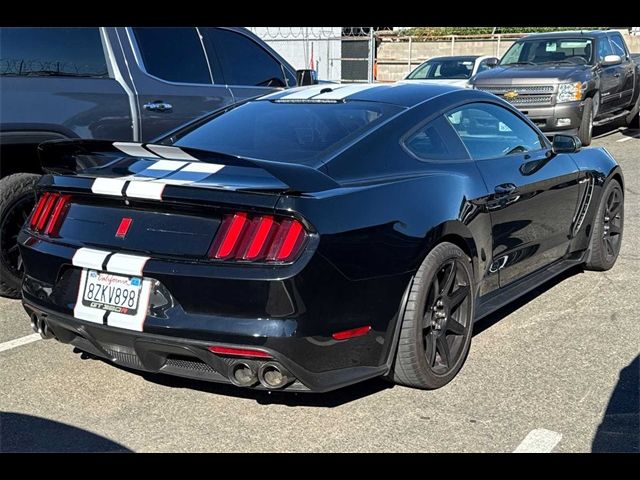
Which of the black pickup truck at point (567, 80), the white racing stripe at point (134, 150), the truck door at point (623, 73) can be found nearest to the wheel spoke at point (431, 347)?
the white racing stripe at point (134, 150)

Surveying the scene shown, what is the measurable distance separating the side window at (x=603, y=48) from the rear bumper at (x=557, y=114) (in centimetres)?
143

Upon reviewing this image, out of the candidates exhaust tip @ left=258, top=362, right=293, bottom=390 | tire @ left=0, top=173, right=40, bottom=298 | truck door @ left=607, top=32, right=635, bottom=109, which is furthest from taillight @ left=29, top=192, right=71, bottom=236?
truck door @ left=607, top=32, right=635, bottom=109

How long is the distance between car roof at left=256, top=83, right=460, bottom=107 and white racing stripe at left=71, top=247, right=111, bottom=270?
62.3 inches

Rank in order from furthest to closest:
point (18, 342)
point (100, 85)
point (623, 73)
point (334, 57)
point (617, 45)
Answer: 1. point (334, 57)
2. point (617, 45)
3. point (623, 73)
4. point (100, 85)
5. point (18, 342)

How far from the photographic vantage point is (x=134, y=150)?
3.61 m

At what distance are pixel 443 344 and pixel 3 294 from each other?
3029 mm

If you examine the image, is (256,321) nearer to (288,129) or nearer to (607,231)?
(288,129)

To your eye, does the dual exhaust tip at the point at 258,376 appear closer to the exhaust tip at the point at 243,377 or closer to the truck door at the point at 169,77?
the exhaust tip at the point at 243,377

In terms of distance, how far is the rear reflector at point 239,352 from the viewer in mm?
3084

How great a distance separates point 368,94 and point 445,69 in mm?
12219

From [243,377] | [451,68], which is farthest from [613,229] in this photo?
[451,68]

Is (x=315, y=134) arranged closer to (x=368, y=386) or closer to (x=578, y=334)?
(x=368, y=386)

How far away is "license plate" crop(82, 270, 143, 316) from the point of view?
3.27 m
